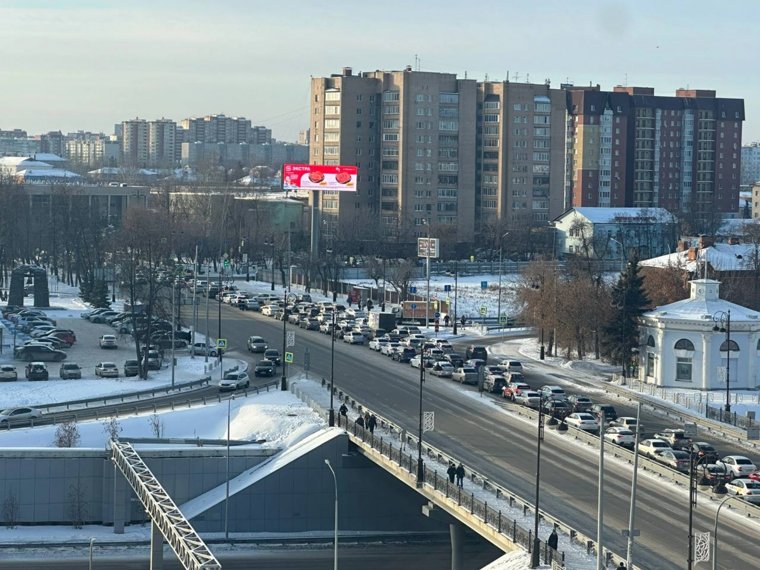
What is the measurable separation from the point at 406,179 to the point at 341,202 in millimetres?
6759

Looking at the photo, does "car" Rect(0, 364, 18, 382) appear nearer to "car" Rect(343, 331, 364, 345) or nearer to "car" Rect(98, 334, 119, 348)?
"car" Rect(98, 334, 119, 348)

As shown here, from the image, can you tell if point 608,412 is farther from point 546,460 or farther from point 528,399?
point 546,460

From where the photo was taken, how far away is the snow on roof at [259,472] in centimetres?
5319

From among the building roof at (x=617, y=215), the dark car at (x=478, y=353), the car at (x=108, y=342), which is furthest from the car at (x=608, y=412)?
the building roof at (x=617, y=215)

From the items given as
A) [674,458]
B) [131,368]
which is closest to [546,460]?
[674,458]

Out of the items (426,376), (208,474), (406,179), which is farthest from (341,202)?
(208,474)

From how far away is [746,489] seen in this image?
45.6 metres

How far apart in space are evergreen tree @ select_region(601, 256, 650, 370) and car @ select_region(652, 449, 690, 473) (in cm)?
1894

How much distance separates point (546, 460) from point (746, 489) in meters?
7.72

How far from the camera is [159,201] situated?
155 m

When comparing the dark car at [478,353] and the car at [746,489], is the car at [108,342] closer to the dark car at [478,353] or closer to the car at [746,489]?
the dark car at [478,353]

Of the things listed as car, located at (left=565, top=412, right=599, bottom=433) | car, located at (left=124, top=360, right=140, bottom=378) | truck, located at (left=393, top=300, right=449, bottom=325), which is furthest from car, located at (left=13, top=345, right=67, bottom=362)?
car, located at (left=565, top=412, right=599, bottom=433)

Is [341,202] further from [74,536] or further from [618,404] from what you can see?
[74,536]

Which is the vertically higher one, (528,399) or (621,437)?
(528,399)
